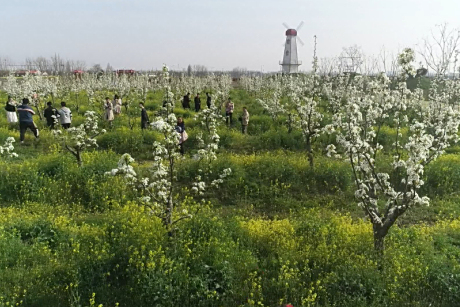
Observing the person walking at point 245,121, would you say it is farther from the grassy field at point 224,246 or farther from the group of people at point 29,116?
the group of people at point 29,116

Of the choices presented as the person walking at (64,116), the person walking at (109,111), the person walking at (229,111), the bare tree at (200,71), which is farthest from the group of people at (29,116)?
the bare tree at (200,71)

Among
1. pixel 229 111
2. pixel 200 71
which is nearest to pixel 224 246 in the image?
pixel 229 111

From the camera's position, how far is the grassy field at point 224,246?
4.80 m

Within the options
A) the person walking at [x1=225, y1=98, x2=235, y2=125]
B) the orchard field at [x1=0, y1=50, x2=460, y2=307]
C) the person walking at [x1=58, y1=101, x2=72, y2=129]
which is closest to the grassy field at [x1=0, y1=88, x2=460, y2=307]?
the orchard field at [x1=0, y1=50, x2=460, y2=307]

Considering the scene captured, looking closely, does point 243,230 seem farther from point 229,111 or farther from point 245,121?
point 229,111

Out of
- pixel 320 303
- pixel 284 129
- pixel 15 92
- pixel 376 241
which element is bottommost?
pixel 320 303

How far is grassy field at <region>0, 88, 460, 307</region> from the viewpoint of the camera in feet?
15.8

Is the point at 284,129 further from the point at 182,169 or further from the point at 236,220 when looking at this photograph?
the point at 236,220

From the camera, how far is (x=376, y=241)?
5820 mm

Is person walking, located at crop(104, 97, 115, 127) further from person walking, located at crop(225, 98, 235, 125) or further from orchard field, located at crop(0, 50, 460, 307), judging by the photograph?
orchard field, located at crop(0, 50, 460, 307)

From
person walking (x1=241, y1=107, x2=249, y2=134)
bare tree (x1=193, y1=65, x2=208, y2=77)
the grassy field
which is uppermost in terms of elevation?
bare tree (x1=193, y1=65, x2=208, y2=77)

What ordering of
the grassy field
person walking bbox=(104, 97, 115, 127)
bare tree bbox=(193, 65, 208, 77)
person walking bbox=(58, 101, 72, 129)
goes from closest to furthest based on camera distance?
the grassy field < person walking bbox=(58, 101, 72, 129) < person walking bbox=(104, 97, 115, 127) < bare tree bbox=(193, 65, 208, 77)

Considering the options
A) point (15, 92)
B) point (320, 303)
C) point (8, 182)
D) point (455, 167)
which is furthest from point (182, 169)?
point (15, 92)

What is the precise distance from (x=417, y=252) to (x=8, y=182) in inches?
358
